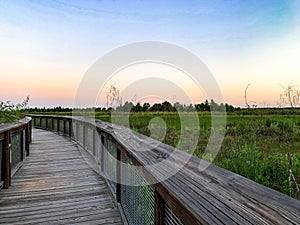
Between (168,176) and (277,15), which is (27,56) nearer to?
(277,15)

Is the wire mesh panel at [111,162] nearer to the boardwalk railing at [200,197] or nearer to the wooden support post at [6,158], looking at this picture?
the boardwalk railing at [200,197]

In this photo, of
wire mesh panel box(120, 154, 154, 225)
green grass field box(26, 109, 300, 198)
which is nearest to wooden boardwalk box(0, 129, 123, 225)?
wire mesh panel box(120, 154, 154, 225)

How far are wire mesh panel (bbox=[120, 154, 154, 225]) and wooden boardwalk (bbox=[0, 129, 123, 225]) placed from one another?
38 centimetres

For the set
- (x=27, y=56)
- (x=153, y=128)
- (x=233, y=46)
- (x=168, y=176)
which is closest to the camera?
(x=168, y=176)

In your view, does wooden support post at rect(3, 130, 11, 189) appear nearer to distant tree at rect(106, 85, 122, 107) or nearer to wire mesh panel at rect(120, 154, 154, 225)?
wire mesh panel at rect(120, 154, 154, 225)

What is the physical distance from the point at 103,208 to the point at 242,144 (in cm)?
229

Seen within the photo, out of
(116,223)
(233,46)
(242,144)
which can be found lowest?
(116,223)

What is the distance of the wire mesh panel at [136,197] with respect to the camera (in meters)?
1.54

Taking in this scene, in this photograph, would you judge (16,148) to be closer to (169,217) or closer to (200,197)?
(169,217)

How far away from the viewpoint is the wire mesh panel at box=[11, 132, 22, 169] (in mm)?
4137

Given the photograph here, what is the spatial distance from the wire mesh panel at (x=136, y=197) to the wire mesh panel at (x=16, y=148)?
2546 mm

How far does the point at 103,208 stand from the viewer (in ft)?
9.39

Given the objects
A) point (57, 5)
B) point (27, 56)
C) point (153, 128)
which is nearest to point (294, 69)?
point (153, 128)

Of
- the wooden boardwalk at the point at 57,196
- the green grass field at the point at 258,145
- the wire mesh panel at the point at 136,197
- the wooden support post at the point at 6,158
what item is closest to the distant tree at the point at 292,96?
the green grass field at the point at 258,145
